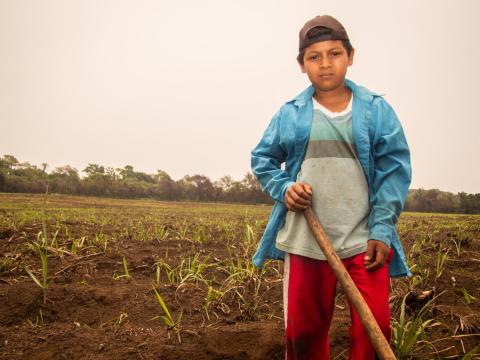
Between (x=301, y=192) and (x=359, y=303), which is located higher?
(x=301, y=192)

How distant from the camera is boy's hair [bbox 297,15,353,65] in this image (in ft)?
5.39

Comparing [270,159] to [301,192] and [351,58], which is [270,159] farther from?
[351,58]

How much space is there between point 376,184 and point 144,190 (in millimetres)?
45666

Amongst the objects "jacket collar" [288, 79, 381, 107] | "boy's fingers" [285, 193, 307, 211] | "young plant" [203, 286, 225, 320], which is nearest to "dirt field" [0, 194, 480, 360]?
"young plant" [203, 286, 225, 320]

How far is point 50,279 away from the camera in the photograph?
3.18 meters

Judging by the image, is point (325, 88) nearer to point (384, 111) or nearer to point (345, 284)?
point (384, 111)

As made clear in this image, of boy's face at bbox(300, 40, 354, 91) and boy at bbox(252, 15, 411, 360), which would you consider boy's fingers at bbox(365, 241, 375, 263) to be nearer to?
boy at bbox(252, 15, 411, 360)

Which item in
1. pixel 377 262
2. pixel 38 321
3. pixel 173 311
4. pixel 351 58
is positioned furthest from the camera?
pixel 173 311

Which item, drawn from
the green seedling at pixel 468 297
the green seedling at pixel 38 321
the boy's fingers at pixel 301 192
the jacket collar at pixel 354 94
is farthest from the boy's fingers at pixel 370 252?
the green seedling at pixel 38 321

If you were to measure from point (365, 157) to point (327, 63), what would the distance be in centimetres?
43

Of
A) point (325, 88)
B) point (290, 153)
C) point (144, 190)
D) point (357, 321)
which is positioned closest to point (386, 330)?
point (357, 321)

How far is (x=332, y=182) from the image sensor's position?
5.41 ft

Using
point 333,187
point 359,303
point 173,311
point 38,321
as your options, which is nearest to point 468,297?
point 333,187

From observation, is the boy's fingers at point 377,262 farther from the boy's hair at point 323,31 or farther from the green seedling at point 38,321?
the green seedling at point 38,321
